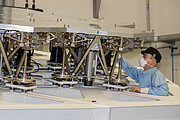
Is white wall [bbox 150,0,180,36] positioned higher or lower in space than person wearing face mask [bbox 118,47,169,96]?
higher

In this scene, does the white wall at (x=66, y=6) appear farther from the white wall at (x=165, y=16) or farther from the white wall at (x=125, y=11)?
the white wall at (x=165, y=16)

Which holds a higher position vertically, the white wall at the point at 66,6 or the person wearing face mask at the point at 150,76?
the white wall at the point at 66,6

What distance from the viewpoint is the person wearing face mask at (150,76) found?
1.43 metres

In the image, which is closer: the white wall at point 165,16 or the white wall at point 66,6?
the white wall at point 66,6

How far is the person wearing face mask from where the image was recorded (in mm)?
1431

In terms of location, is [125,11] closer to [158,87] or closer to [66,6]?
[66,6]

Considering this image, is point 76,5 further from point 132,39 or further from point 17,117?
point 17,117

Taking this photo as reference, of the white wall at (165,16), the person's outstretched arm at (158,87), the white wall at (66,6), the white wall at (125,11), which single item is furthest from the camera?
the white wall at (165,16)

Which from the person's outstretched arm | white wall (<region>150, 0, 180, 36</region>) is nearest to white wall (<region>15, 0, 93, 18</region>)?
white wall (<region>150, 0, 180, 36</region>)

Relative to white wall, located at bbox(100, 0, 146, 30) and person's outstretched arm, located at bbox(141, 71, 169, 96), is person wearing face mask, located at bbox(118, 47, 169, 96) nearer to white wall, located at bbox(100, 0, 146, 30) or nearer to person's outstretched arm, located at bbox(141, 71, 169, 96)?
person's outstretched arm, located at bbox(141, 71, 169, 96)

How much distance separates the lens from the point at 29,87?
3.46 feet

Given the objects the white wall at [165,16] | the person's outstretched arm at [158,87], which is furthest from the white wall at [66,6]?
the person's outstretched arm at [158,87]

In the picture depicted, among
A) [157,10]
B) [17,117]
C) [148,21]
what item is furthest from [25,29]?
[157,10]

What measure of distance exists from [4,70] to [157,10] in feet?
11.1
